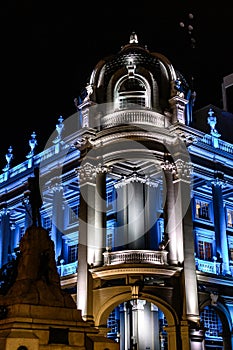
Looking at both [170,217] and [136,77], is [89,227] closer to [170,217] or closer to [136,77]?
[170,217]

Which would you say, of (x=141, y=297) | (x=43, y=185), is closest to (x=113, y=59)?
(x=43, y=185)

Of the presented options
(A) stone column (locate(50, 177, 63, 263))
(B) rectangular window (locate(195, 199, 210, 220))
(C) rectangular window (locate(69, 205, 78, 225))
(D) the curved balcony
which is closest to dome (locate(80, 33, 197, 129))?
(D) the curved balcony

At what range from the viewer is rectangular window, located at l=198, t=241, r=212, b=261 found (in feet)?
135

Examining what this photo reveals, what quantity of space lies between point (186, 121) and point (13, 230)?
66.6 ft

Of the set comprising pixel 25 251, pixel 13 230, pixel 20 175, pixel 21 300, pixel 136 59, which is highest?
pixel 136 59

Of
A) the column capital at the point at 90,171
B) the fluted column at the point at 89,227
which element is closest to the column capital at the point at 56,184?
the fluted column at the point at 89,227

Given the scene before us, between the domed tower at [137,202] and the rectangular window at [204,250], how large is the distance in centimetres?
345

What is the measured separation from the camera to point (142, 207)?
39.2 m

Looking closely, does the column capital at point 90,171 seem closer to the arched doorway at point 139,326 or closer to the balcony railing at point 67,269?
the balcony railing at point 67,269

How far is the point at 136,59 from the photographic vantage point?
4059 centimetres

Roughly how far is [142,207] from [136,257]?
20.3ft

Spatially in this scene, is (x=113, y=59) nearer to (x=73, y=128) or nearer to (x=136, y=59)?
(x=136, y=59)

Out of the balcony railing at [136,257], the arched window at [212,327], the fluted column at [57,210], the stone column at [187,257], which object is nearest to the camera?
the stone column at [187,257]

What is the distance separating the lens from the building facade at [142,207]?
3397cm
